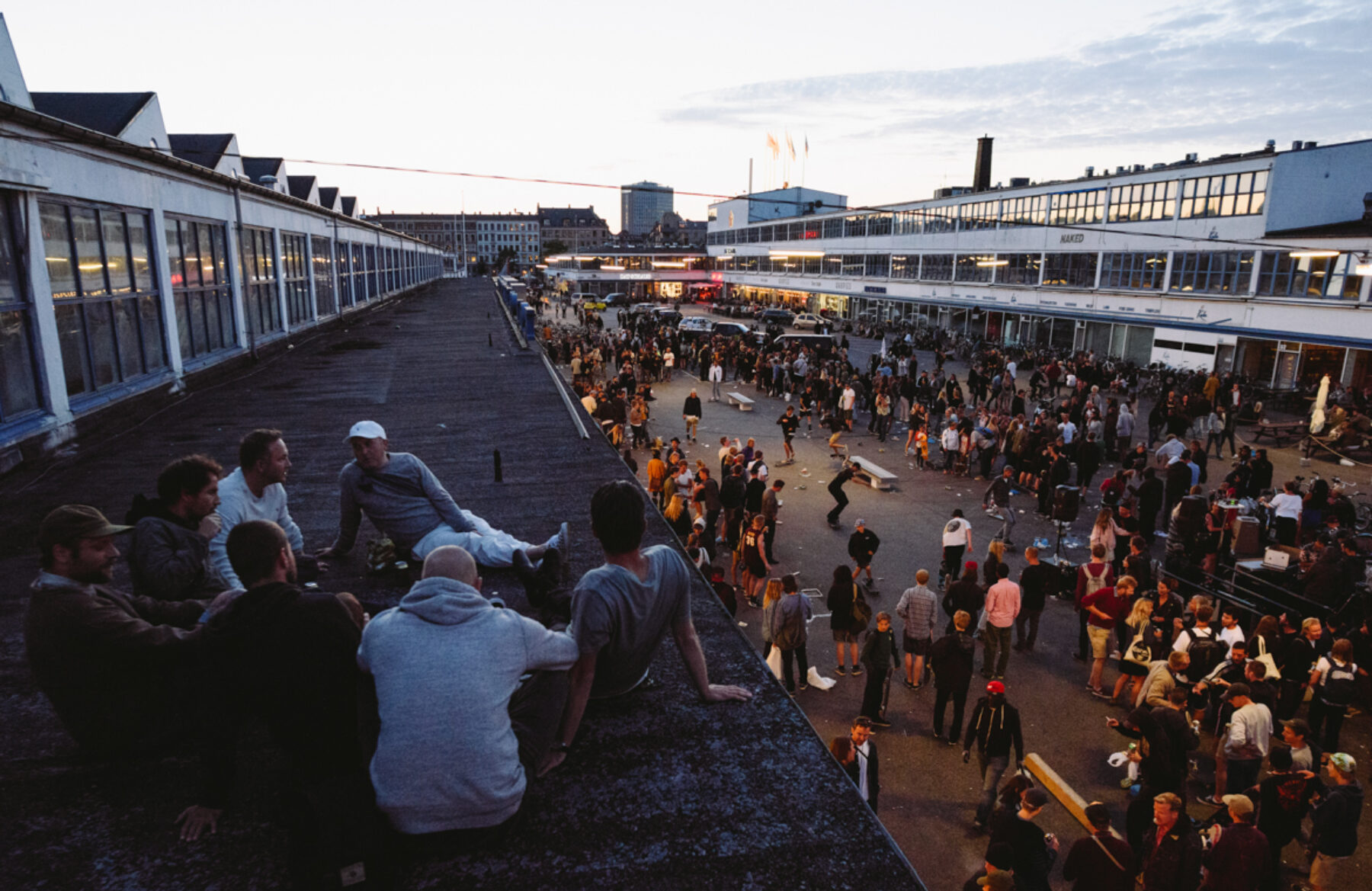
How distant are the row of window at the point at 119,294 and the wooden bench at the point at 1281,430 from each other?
1038 inches

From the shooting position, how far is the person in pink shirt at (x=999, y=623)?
8.43 metres

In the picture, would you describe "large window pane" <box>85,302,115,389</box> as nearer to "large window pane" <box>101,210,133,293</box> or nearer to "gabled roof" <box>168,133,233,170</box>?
"large window pane" <box>101,210,133,293</box>

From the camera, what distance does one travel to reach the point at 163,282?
11125mm

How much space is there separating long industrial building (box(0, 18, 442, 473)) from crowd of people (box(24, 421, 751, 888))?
21.3 ft

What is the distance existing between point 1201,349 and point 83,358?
3713cm

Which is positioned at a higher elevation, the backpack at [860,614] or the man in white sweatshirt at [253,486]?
the man in white sweatshirt at [253,486]

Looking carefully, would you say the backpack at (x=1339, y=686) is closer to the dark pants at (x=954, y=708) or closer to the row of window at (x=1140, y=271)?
the dark pants at (x=954, y=708)

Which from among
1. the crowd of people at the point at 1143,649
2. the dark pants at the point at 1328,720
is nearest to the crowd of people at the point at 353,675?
the crowd of people at the point at 1143,649

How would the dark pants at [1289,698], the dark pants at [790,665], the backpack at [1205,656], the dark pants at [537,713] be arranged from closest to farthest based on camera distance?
the dark pants at [537,713]
the dark pants at [1289,698]
the backpack at [1205,656]
the dark pants at [790,665]

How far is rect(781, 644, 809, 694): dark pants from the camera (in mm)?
8336

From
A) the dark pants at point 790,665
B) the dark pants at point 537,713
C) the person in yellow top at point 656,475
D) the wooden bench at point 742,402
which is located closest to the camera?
the dark pants at point 537,713

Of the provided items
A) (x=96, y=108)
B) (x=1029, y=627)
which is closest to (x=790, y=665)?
(x=1029, y=627)

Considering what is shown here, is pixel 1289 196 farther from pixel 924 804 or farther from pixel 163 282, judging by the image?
pixel 163 282

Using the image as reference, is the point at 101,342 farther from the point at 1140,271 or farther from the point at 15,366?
the point at 1140,271
